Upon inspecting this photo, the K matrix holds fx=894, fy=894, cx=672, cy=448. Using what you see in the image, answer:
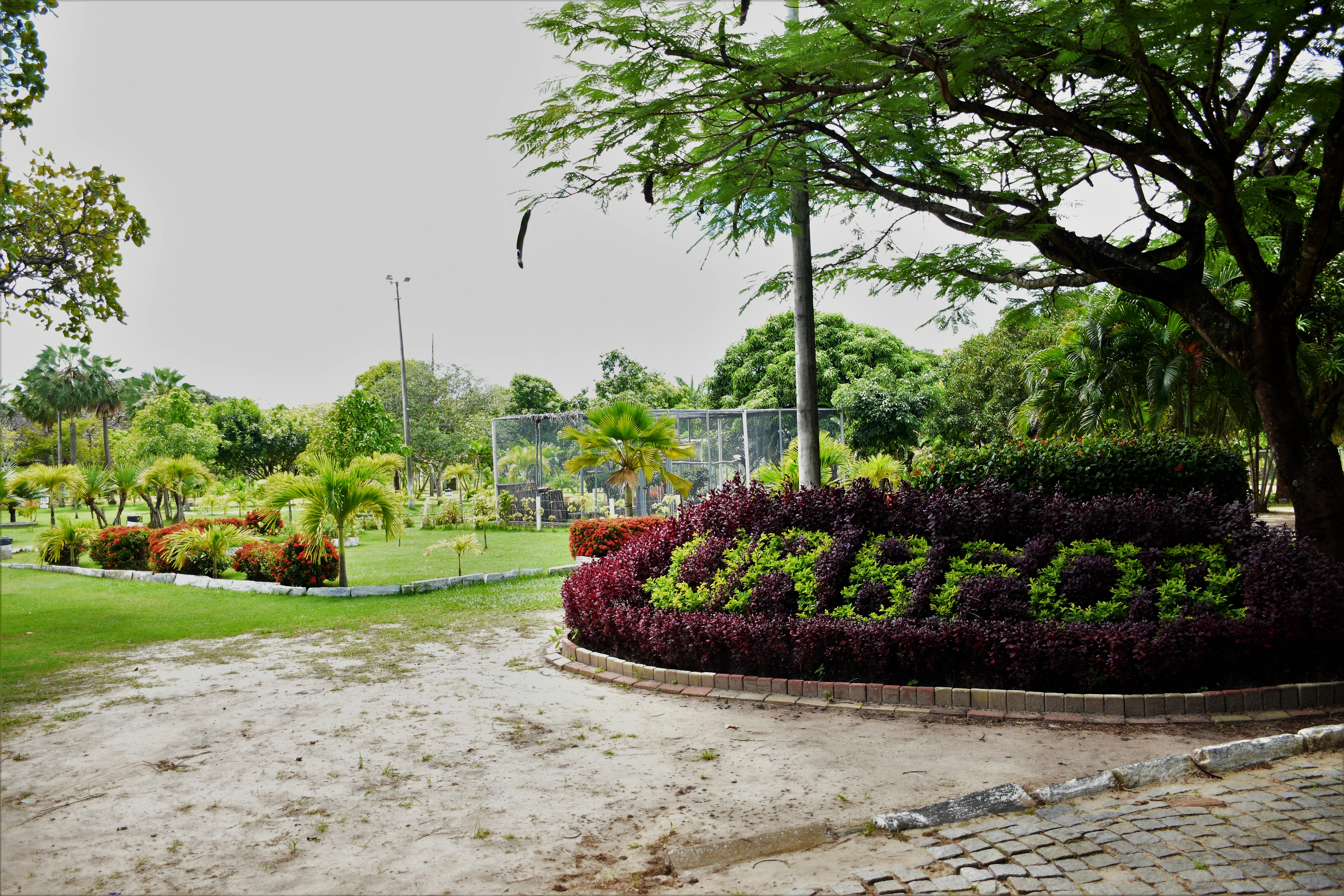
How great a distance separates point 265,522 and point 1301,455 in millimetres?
13393

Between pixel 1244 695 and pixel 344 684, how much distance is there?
6355 millimetres

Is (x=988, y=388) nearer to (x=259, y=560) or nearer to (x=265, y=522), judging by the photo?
(x=265, y=522)

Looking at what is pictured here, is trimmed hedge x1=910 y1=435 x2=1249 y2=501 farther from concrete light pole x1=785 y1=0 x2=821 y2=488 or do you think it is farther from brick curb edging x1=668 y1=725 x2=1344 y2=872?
brick curb edging x1=668 y1=725 x2=1344 y2=872

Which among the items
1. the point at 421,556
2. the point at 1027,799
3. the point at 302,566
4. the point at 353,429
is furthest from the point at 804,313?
the point at 353,429

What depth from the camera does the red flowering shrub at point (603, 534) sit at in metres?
14.2

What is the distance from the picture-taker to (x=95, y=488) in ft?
58.2

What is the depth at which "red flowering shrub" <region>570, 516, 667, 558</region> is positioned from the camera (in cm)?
1420

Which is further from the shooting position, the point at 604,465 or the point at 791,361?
the point at 791,361

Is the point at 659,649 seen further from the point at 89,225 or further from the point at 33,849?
the point at 89,225

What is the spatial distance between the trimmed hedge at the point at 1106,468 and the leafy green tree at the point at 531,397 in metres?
34.8

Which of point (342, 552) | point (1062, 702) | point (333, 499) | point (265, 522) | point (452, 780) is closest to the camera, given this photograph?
point (452, 780)

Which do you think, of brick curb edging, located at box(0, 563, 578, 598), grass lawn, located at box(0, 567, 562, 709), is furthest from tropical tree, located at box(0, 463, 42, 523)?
brick curb edging, located at box(0, 563, 578, 598)

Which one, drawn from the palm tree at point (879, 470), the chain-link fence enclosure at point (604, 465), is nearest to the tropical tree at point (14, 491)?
the chain-link fence enclosure at point (604, 465)

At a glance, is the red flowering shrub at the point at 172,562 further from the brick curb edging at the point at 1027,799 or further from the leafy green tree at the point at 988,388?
the leafy green tree at the point at 988,388
